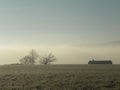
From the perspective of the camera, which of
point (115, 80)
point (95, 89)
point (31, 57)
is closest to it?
point (95, 89)

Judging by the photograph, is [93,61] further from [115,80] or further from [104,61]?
[115,80]

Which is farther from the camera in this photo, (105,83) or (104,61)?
(104,61)

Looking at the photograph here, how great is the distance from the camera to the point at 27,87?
85.0 ft

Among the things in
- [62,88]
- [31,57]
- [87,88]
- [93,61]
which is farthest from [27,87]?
[31,57]

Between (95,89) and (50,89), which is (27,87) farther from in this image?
(95,89)

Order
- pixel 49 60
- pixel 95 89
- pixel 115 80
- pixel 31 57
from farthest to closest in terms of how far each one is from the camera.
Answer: pixel 31 57 → pixel 49 60 → pixel 115 80 → pixel 95 89

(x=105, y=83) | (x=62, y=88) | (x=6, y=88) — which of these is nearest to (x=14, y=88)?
(x=6, y=88)

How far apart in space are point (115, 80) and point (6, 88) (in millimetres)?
10476

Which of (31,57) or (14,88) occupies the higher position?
(31,57)

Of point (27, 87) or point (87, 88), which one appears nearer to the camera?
point (87, 88)

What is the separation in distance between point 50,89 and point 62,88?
3.36ft

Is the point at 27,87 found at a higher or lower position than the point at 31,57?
lower

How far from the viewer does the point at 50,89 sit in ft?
80.3

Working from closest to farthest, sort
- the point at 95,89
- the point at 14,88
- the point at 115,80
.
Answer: the point at 95,89, the point at 14,88, the point at 115,80
